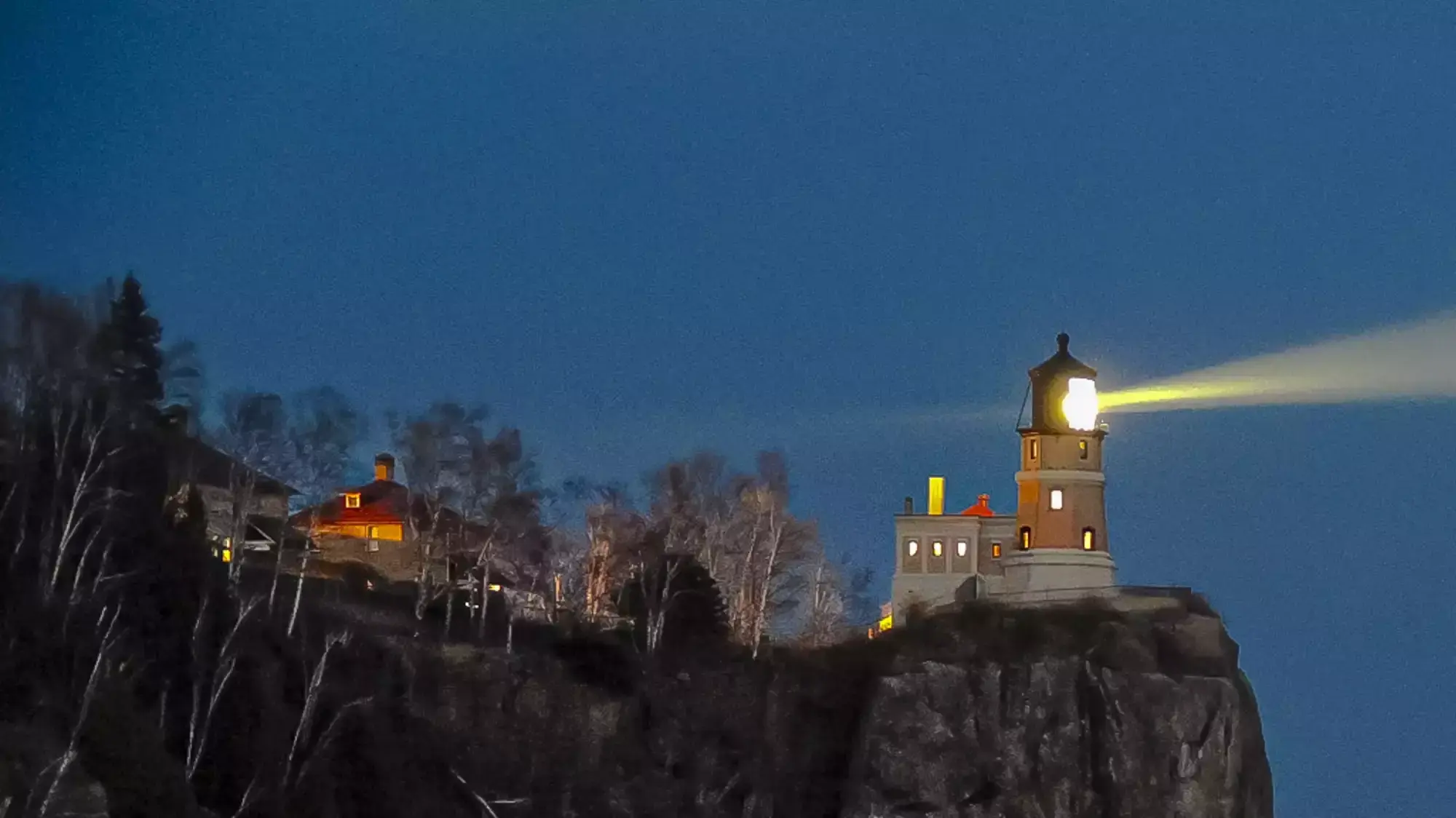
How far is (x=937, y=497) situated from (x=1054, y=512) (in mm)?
14783

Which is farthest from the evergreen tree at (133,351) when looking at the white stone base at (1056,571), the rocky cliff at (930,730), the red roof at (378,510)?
the white stone base at (1056,571)

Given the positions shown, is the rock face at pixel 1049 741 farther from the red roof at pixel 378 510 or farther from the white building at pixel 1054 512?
the red roof at pixel 378 510

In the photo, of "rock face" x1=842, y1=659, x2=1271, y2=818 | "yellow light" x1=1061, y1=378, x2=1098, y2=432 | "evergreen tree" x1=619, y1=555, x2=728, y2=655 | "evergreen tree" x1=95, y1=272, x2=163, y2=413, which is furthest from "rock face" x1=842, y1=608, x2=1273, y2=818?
"evergreen tree" x1=95, y1=272, x2=163, y2=413

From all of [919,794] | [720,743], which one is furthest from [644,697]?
[919,794]

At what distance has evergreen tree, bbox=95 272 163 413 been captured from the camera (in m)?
60.1

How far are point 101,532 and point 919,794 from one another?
27.9 metres

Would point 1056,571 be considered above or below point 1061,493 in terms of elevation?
below

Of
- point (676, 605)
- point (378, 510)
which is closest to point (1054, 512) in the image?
point (676, 605)

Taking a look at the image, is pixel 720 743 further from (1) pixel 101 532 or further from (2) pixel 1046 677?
(1) pixel 101 532

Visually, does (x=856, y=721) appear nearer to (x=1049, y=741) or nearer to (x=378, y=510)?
(x=1049, y=741)

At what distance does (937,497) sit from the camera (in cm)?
9412

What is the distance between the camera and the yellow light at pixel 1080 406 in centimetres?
8075

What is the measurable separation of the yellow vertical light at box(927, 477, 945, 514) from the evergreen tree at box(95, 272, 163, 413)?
126 ft

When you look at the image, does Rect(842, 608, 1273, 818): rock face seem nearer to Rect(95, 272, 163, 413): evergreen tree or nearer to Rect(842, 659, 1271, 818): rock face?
Rect(842, 659, 1271, 818): rock face
